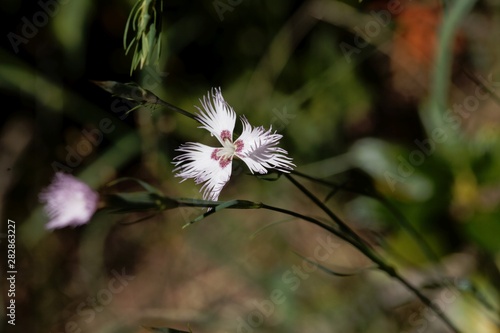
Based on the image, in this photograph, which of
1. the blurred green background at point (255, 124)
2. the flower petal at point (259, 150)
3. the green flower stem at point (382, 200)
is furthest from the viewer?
the blurred green background at point (255, 124)

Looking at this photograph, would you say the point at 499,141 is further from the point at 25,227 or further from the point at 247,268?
the point at 25,227

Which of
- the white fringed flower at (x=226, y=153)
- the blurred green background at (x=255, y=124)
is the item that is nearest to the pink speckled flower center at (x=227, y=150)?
the white fringed flower at (x=226, y=153)

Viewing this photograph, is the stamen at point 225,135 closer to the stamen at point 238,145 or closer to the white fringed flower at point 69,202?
the stamen at point 238,145

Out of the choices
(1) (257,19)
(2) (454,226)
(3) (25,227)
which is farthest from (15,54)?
(2) (454,226)

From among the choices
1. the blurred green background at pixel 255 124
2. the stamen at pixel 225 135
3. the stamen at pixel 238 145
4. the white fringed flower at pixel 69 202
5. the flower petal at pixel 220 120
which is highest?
the blurred green background at pixel 255 124

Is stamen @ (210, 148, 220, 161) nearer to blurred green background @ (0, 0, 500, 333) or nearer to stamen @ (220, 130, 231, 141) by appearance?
stamen @ (220, 130, 231, 141)

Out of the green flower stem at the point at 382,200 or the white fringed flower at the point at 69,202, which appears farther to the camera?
the green flower stem at the point at 382,200

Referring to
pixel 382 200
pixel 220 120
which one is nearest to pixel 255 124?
pixel 382 200

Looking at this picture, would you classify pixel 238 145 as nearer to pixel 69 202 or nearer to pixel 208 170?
pixel 208 170
